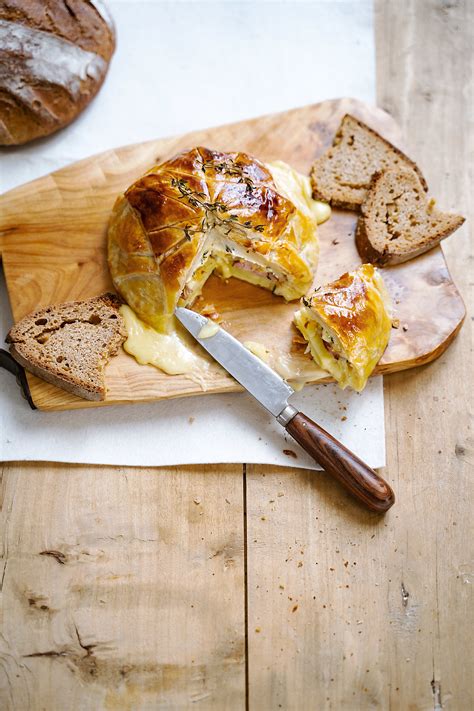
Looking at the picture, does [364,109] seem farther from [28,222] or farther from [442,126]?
[28,222]

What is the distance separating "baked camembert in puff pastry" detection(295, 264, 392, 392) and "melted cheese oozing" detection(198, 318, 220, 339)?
0.42m

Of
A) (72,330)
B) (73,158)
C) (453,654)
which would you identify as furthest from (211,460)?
(73,158)

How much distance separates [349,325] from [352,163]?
1.08m

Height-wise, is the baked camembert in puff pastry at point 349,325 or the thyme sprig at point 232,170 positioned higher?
the thyme sprig at point 232,170

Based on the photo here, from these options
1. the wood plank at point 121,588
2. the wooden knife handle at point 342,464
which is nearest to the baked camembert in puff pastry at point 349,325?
the wooden knife handle at point 342,464

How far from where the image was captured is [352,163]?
3900mm

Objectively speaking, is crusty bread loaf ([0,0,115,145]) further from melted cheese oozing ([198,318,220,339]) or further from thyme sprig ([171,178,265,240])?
melted cheese oozing ([198,318,220,339])

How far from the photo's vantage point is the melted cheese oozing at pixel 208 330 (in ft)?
11.5

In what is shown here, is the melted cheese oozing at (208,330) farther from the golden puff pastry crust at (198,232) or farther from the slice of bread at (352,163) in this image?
the slice of bread at (352,163)

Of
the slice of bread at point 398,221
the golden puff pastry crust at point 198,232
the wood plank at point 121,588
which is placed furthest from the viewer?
the slice of bread at point 398,221

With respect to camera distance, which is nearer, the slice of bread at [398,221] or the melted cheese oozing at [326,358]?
the melted cheese oozing at [326,358]

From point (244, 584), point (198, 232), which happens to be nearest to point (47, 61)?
point (198, 232)

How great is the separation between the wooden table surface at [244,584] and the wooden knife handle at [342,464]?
0.16m

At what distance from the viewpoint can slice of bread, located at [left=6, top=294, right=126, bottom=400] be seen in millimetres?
3375
